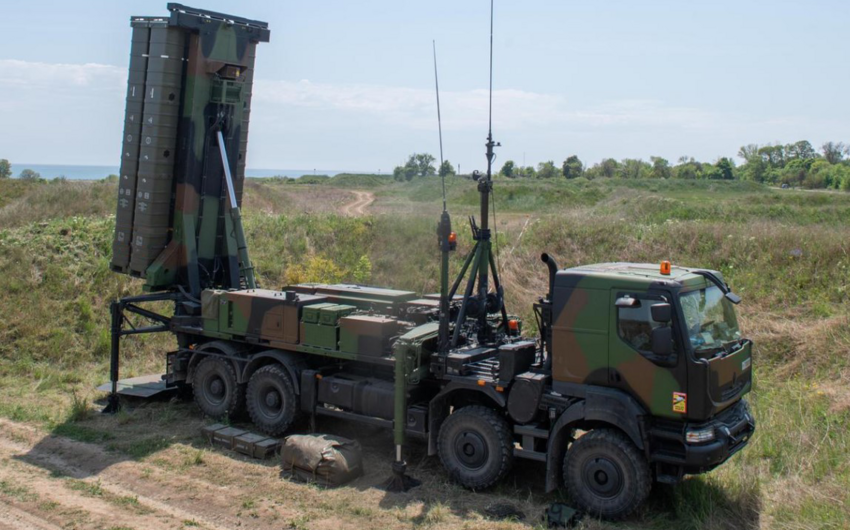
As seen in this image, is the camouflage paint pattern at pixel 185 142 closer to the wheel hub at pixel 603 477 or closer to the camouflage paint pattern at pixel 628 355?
the camouflage paint pattern at pixel 628 355

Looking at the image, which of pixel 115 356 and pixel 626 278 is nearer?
pixel 626 278

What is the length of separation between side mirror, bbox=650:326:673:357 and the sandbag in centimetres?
371

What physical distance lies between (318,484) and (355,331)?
73.7 inches

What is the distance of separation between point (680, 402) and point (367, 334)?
3.80 metres

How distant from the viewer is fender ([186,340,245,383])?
35.4 ft

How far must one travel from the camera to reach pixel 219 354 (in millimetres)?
11070

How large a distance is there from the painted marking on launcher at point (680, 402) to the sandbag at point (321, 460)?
363 centimetres

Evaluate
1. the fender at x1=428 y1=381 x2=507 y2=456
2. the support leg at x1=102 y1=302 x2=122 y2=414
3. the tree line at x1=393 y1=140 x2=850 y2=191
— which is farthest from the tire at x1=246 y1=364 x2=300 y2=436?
the tree line at x1=393 y1=140 x2=850 y2=191

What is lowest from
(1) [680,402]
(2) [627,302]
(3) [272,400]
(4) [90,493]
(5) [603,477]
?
(4) [90,493]

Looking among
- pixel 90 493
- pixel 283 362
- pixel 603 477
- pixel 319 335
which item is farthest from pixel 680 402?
pixel 90 493

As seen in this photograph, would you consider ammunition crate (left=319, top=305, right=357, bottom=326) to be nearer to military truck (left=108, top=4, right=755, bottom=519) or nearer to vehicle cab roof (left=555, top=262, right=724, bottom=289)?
military truck (left=108, top=4, right=755, bottom=519)

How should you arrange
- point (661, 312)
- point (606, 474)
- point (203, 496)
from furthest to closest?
point (203, 496) → point (606, 474) → point (661, 312)

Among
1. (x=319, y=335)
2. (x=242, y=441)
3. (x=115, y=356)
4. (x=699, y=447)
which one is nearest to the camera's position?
(x=699, y=447)

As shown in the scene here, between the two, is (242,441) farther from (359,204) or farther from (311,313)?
(359,204)
